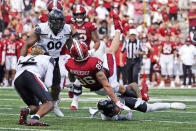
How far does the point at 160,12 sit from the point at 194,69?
313cm

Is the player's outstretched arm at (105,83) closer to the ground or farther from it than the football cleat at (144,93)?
farther from it

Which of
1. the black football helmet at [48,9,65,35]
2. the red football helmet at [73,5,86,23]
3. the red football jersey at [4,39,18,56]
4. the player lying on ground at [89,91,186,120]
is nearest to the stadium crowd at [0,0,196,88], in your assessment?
the red football jersey at [4,39,18,56]

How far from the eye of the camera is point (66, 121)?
25.1 ft

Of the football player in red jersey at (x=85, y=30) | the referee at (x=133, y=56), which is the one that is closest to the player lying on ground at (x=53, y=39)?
the football player in red jersey at (x=85, y=30)

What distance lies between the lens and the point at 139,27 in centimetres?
2261

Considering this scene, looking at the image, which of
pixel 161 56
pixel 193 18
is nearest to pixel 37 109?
pixel 161 56

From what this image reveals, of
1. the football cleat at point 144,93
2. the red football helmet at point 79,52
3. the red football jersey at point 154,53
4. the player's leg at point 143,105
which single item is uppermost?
the red football helmet at point 79,52

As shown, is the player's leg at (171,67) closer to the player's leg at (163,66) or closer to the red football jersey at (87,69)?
the player's leg at (163,66)

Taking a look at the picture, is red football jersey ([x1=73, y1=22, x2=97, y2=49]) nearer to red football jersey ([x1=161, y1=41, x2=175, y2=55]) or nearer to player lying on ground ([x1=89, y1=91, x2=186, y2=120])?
player lying on ground ([x1=89, y1=91, x2=186, y2=120])

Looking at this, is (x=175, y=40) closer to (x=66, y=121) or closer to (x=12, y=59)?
(x=12, y=59)

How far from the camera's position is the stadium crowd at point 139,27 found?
19547 mm

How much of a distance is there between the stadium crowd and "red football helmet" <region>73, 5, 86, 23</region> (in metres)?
7.34

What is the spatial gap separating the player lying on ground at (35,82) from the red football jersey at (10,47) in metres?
11.8

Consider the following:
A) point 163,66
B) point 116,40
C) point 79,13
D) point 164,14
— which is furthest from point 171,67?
point 116,40
